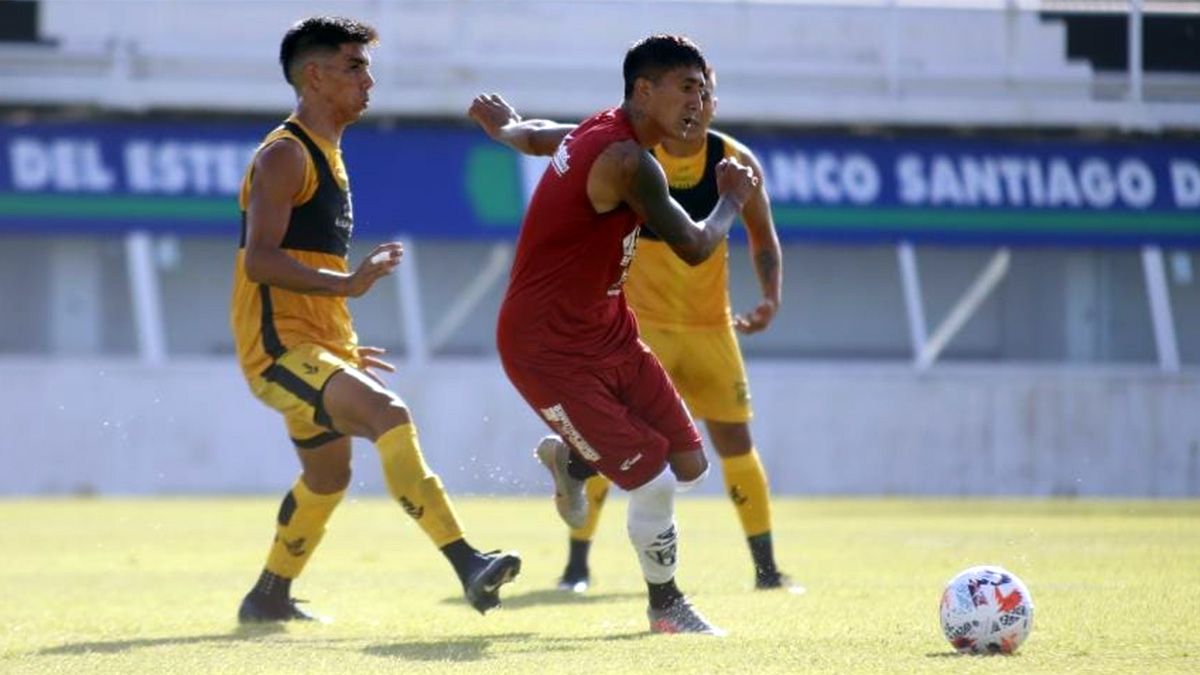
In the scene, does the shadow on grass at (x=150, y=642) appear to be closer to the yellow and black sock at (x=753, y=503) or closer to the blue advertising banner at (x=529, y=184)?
the yellow and black sock at (x=753, y=503)

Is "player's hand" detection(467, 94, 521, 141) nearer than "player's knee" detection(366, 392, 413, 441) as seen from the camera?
No

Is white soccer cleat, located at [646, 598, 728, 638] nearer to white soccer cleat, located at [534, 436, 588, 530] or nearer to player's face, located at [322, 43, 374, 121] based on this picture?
white soccer cleat, located at [534, 436, 588, 530]

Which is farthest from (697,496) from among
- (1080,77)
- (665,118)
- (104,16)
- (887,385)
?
(665,118)

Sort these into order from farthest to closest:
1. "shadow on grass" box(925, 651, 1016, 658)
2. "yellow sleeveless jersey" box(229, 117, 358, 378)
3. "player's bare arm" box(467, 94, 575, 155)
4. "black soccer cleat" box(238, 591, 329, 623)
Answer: "black soccer cleat" box(238, 591, 329, 623), "player's bare arm" box(467, 94, 575, 155), "yellow sleeveless jersey" box(229, 117, 358, 378), "shadow on grass" box(925, 651, 1016, 658)

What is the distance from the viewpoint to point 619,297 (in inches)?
373

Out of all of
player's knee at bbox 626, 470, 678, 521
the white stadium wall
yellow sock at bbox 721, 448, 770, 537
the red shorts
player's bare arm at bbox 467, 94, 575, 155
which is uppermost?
player's bare arm at bbox 467, 94, 575, 155

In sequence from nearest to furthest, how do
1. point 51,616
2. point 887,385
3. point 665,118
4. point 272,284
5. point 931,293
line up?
point 665,118 < point 272,284 < point 51,616 < point 887,385 < point 931,293

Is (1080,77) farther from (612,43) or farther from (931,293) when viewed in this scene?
(612,43)

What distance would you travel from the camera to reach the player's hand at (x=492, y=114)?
10367mm

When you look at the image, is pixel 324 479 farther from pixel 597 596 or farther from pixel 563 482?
pixel 597 596

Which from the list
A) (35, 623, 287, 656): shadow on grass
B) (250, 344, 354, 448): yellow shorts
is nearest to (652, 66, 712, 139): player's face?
(250, 344, 354, 448): yellow shorts

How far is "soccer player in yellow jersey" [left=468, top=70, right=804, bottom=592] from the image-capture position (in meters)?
11.8

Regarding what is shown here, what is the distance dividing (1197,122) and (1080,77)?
1279mm

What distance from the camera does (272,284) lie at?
968 centimetres
